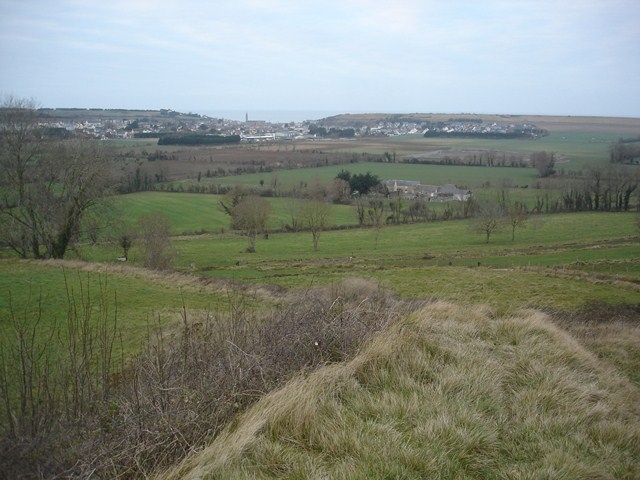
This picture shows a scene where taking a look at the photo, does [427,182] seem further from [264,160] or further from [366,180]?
[264,160]

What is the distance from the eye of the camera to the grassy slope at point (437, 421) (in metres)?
3.67

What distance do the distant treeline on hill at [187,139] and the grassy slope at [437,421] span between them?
101008 mm

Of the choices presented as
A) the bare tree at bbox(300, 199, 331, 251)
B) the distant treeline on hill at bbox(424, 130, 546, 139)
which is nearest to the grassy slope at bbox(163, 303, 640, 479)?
the bare tree at bbox(300, 199, 331, 251)

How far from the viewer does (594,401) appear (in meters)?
5.11

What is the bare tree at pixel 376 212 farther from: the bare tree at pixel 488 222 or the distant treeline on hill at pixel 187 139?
the distant treeline on hill at pixel 187 139

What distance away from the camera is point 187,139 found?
343 ft

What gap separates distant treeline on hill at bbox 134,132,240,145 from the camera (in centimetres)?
10211

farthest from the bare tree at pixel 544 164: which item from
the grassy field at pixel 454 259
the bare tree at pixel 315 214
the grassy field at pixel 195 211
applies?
the bare tree at pixel 315 214

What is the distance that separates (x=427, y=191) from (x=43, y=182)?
52029mm

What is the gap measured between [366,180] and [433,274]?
1696 inches

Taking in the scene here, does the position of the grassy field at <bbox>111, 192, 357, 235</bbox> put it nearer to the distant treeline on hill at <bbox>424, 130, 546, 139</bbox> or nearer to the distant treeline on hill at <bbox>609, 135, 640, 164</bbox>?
the distant treeline on hill at <bbox>609, 135, 640, 164</bbox>

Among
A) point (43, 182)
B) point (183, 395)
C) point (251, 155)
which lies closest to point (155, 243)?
point (43, 182)

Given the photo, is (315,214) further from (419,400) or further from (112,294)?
(419,400)

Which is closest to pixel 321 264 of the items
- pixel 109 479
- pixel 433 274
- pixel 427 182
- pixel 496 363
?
pixel 433 274
